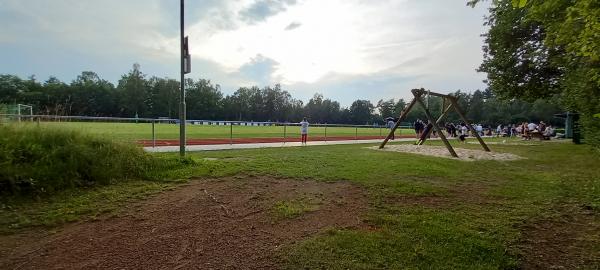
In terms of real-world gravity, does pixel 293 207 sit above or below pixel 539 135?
below

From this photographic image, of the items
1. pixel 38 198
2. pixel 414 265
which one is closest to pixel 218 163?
pixel 38 198

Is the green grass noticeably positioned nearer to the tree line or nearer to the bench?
the bench

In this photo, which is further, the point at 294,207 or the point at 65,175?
the point at 65,175

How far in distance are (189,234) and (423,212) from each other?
3379mm

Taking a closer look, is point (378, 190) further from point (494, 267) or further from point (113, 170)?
point (113, 170)

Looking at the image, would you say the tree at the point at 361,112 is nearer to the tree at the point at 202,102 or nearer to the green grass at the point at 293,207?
the tree at the point at 202,102

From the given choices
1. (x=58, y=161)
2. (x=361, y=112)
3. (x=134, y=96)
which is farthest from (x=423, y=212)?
(x=361, y=112)

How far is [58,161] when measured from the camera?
6.72m

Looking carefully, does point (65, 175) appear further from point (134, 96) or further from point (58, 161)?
point (134, 96)

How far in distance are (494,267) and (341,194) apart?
122 inches

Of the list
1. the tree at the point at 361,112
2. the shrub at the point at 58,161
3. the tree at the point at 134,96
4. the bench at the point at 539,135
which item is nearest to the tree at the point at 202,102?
the tree at the point at 134,96

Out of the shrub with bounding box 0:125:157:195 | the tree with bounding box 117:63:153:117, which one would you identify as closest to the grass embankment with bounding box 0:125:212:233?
the shrub with bounding box 0:125:157:195

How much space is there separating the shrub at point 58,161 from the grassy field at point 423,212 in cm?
39

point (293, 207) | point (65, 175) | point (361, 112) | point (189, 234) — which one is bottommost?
point (189, 234)
